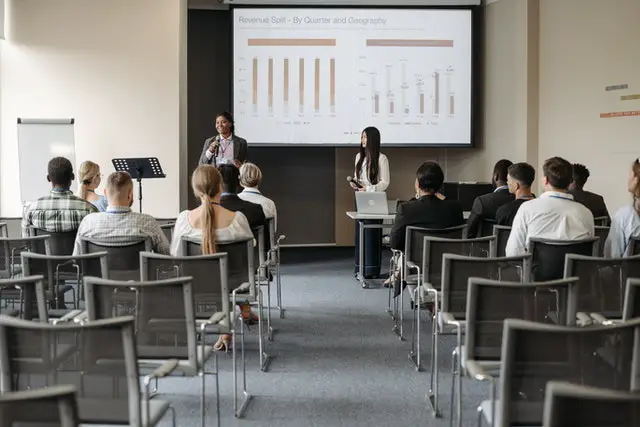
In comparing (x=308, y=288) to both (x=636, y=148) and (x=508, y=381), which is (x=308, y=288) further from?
(x=508, y=381)

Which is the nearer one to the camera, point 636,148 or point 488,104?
point 636,148

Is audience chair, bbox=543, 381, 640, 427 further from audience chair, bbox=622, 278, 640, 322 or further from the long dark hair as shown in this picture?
the long dark hair

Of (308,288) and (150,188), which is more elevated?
(150,188)

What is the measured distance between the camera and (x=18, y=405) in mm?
1520

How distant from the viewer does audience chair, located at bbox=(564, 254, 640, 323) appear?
3098 mm

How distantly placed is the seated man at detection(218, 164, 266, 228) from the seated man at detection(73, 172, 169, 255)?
748 millimetres

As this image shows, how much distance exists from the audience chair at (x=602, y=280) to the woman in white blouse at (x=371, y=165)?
4.18 metres

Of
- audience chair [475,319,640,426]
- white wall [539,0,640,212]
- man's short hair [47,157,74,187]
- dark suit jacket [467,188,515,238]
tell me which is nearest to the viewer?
audience chair [475,319,640,426]

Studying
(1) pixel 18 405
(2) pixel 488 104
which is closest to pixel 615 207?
(2) pixel 488 104

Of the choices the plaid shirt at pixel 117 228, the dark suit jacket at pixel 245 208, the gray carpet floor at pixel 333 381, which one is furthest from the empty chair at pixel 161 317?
the dark suit jacket at pixel 245 208

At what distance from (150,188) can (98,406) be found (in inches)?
250

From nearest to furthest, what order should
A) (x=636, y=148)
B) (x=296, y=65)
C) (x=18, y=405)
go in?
(x=18, y=405), (x=636, y=148), (x=296, y=65)

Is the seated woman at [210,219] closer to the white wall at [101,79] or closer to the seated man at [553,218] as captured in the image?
the seated man at [553,218]

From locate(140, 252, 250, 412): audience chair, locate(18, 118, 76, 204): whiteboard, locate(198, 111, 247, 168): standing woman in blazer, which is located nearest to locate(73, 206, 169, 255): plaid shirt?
locate(140, 252, 250, 412): audience chair
